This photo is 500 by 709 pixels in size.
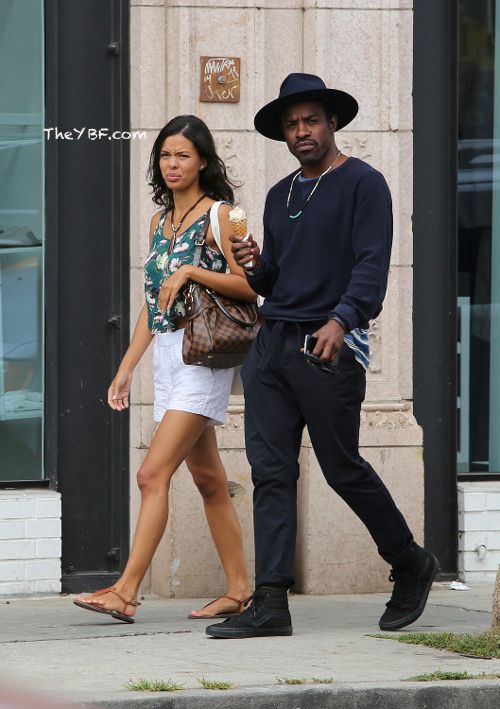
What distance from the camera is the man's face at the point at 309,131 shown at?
258 inches

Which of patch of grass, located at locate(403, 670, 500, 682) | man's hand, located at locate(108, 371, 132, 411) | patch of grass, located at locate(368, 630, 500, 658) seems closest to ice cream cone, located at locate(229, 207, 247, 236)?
man's hand, located at locate(108, 371, 132, 411)

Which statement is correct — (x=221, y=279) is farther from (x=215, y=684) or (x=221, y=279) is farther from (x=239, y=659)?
(x=215, y=684)

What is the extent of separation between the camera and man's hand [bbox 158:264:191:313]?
6.66 metres

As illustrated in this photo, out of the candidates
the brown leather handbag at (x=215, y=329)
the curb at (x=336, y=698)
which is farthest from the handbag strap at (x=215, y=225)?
the curb at (x=336, y=698)

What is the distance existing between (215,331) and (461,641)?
1601 millimetres

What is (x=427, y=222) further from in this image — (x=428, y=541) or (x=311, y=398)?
(x=311, y=398)

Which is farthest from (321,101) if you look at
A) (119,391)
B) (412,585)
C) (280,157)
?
(412,585)

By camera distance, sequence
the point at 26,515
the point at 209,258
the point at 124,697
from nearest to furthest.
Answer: the point at 124,697, the point at 209,258, the point at 26,515

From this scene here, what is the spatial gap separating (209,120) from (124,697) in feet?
12.3

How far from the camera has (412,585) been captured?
681cm

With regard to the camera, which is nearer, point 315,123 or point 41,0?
point 315,123

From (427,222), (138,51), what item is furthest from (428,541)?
(138,51)

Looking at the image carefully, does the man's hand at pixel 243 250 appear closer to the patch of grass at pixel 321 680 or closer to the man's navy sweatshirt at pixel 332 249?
Result: the man's navy sweatshirt at pixel 332 249

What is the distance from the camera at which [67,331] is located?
823 centimetres
